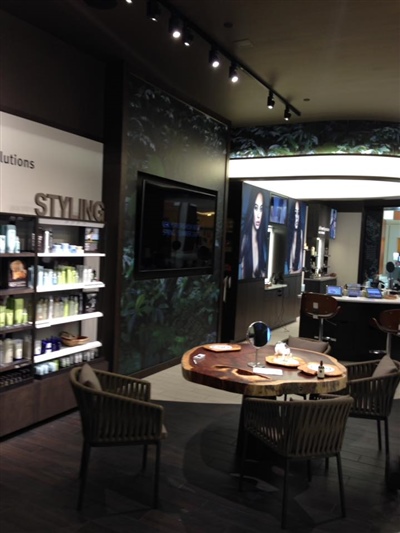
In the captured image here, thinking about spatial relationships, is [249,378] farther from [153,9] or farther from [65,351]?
[153,9]

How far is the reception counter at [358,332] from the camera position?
6.73m

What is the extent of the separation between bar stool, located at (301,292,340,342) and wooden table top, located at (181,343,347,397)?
2812mm

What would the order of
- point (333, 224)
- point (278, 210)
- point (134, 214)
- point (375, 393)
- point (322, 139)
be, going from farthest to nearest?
point (333, 224) → point (278, 210) → point (322, 139) → point (134, 214) → point (375, 393)

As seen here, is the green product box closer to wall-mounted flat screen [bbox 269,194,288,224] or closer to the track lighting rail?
the track lighting rail

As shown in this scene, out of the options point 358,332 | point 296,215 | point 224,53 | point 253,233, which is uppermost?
point 224,53

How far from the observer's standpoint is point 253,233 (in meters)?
8.05

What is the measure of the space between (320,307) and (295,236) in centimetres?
394

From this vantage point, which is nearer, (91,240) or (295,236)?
(91,240)

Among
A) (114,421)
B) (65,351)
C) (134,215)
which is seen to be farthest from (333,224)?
(114,421)

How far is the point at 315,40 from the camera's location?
4.12 meters

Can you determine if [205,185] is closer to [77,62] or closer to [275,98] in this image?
[275,98]

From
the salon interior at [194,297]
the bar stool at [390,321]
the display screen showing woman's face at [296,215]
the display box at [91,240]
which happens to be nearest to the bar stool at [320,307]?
the salon interior at [194,297]

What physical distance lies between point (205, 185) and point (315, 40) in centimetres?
273

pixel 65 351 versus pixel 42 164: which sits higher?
pixel 42 164
